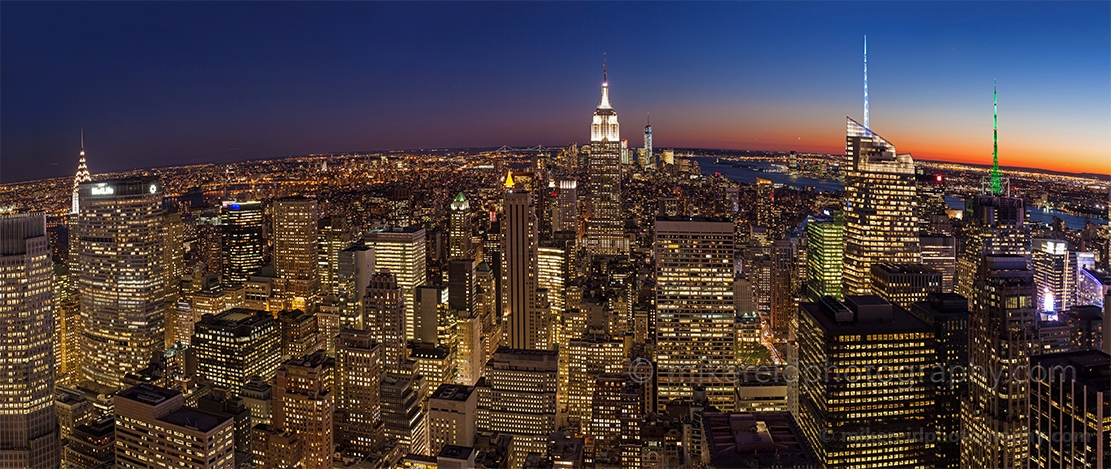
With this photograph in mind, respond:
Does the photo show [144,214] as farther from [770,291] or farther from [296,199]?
[770,291]

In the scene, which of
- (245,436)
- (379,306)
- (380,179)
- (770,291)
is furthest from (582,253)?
(245,436)

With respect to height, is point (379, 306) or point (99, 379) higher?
point (379, 306)

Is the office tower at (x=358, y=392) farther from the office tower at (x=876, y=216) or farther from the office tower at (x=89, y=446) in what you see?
the office tower at (x=876, y=216)

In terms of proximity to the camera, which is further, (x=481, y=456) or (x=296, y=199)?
(x=296, y=199)

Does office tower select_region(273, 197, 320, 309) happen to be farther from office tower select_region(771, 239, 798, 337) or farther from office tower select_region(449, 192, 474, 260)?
office tower select_region(771, 239, 798, 337)

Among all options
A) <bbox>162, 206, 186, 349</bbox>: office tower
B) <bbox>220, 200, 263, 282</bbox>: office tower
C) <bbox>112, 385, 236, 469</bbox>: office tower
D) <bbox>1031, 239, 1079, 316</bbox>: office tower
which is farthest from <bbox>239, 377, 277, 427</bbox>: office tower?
<bbox>1031, 239, 1079, 316</bbox>: office tower

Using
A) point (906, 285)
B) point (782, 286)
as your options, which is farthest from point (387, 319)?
point (782, 286)

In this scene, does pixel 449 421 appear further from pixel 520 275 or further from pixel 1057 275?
pixel 1057 275
